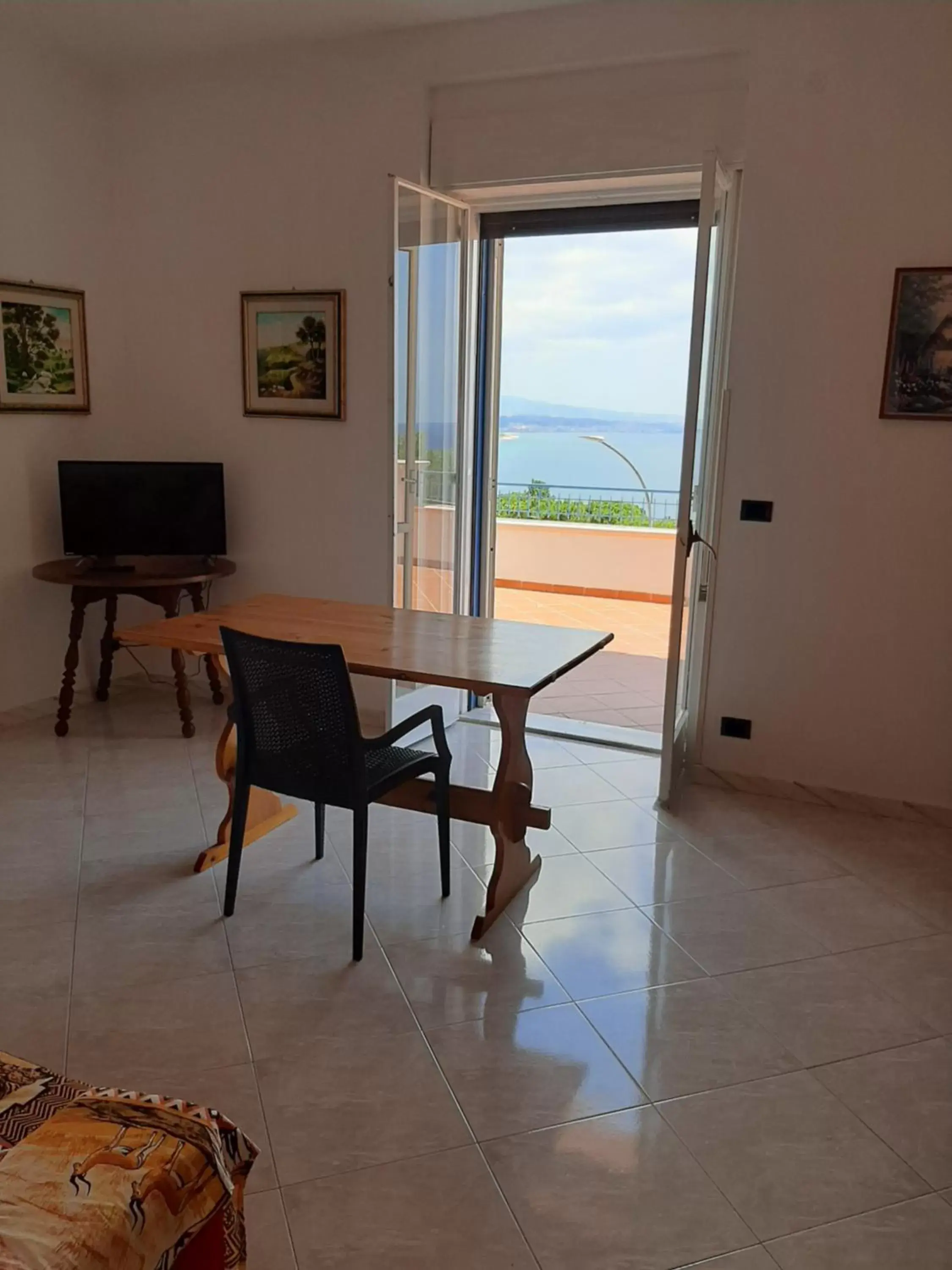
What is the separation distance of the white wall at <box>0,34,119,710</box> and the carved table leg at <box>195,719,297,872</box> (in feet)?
5.42

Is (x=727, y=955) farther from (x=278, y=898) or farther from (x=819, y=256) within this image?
(x=819, y=256)

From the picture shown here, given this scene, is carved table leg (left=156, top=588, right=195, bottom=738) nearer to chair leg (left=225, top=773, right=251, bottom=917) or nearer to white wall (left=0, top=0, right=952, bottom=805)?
white wall (left=0, top=0, right=952, bottom=805)

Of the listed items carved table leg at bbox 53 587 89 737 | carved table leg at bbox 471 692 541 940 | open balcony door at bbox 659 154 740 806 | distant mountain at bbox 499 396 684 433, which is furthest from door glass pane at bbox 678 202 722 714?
distant mountain at bbox 499 396 684 433

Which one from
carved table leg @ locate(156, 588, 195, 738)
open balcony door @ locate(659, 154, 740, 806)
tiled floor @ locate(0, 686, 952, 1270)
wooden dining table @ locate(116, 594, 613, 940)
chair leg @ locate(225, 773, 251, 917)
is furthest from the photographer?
carved table leg @ locate(156, 588, 195, 738)

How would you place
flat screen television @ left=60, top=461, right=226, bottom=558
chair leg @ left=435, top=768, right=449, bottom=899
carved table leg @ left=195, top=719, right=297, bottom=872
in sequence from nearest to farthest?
chair leg @ left=435, top=768, right=449, bottom=899
carved table leg @ left=195, top=719, right=297, bottom=872
flat screen television @ left=60, top=461, right=226, bottom=558

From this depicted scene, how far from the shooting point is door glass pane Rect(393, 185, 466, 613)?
12.8ft

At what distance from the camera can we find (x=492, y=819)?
2869 millimetres

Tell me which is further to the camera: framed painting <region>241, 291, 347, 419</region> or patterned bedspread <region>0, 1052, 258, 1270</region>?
framed painting <region>241, 291, 347, 419</region>

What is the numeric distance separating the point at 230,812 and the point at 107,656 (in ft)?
6.62

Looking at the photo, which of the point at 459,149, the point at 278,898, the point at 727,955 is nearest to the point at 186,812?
the point at 278,898

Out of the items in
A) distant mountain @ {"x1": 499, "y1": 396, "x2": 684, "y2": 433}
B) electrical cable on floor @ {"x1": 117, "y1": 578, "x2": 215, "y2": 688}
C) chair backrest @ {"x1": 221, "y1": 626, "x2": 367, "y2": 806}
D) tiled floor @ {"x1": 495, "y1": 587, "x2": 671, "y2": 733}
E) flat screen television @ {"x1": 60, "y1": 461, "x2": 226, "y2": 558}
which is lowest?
tiled floor @ {"x1": 495, "y1": 587, "x2": 671, "y2": 733}

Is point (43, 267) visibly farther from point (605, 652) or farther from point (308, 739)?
point (605, 652)

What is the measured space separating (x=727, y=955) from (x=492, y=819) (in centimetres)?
76

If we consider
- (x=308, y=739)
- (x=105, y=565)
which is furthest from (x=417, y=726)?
(x=105, y=565)
